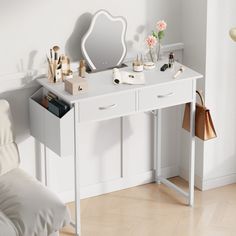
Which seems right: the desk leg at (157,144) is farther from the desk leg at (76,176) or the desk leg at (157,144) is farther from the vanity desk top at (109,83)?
the desk leg at (76,176)

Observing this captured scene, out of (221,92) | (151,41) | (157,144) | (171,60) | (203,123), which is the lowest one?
(157,144)

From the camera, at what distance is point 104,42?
427 cm

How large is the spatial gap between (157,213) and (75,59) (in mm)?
1036

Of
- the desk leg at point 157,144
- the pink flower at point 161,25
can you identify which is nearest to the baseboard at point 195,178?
the desk leg at point 157,144

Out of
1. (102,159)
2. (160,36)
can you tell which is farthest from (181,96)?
(102,159)

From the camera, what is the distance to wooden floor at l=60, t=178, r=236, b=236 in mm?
4238

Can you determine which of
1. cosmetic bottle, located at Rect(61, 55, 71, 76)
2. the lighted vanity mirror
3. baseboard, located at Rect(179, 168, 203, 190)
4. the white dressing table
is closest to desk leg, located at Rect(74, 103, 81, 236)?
the white dressing table

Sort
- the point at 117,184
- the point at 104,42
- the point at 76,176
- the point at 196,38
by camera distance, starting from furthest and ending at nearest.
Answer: the point at 117,184
the point at 196,38
the point at 104,42
the point at 76,176

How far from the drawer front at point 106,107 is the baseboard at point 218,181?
3.05 ft

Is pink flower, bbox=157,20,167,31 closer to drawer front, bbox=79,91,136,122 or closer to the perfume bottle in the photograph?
the perfume bottle

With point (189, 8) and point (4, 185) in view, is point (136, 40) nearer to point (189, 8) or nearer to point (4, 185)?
point (189, 8)

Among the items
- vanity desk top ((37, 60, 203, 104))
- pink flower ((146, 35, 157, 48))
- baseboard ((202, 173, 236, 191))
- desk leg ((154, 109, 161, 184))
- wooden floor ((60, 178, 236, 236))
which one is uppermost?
pink flower ((146, 35, 157, 48))

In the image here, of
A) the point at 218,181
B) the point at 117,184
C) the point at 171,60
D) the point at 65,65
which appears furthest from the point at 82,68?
the point at 218,181

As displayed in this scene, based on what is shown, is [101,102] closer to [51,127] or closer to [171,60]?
[51,127]
